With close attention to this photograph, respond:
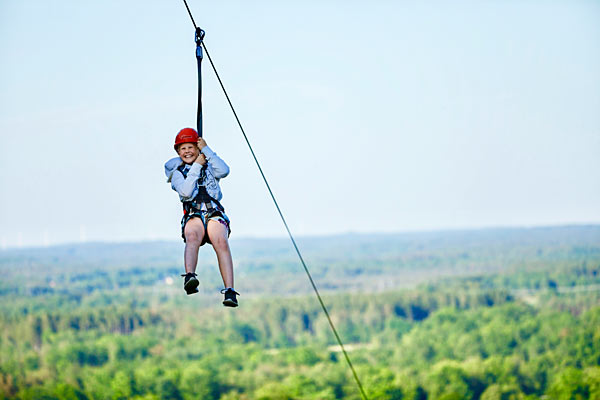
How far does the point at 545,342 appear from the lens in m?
176

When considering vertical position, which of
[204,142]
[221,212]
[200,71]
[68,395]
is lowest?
[68,395]

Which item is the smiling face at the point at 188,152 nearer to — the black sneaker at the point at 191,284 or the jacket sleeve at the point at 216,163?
the jacket sleeve at the point at 216,163

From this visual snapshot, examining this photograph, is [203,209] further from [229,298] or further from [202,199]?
[229,298]

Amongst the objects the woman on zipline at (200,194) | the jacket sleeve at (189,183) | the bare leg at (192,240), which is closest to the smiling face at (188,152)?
the woman on zipline at (200,194)

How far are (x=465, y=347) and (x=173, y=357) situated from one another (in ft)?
164

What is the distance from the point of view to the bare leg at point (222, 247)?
582 inches

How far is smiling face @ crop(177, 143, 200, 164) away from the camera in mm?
15039

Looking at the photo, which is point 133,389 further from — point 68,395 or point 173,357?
point 173,357

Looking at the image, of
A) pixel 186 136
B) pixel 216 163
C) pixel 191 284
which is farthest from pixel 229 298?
pixel 186 136

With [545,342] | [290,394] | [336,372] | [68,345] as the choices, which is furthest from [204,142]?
[68,345]

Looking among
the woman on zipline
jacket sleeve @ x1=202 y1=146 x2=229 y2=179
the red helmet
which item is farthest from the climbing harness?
the red helmet

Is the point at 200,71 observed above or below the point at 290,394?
above

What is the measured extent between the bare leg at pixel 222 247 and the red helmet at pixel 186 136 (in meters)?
1.19

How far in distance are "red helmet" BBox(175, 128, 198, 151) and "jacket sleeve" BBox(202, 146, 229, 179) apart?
231mm
